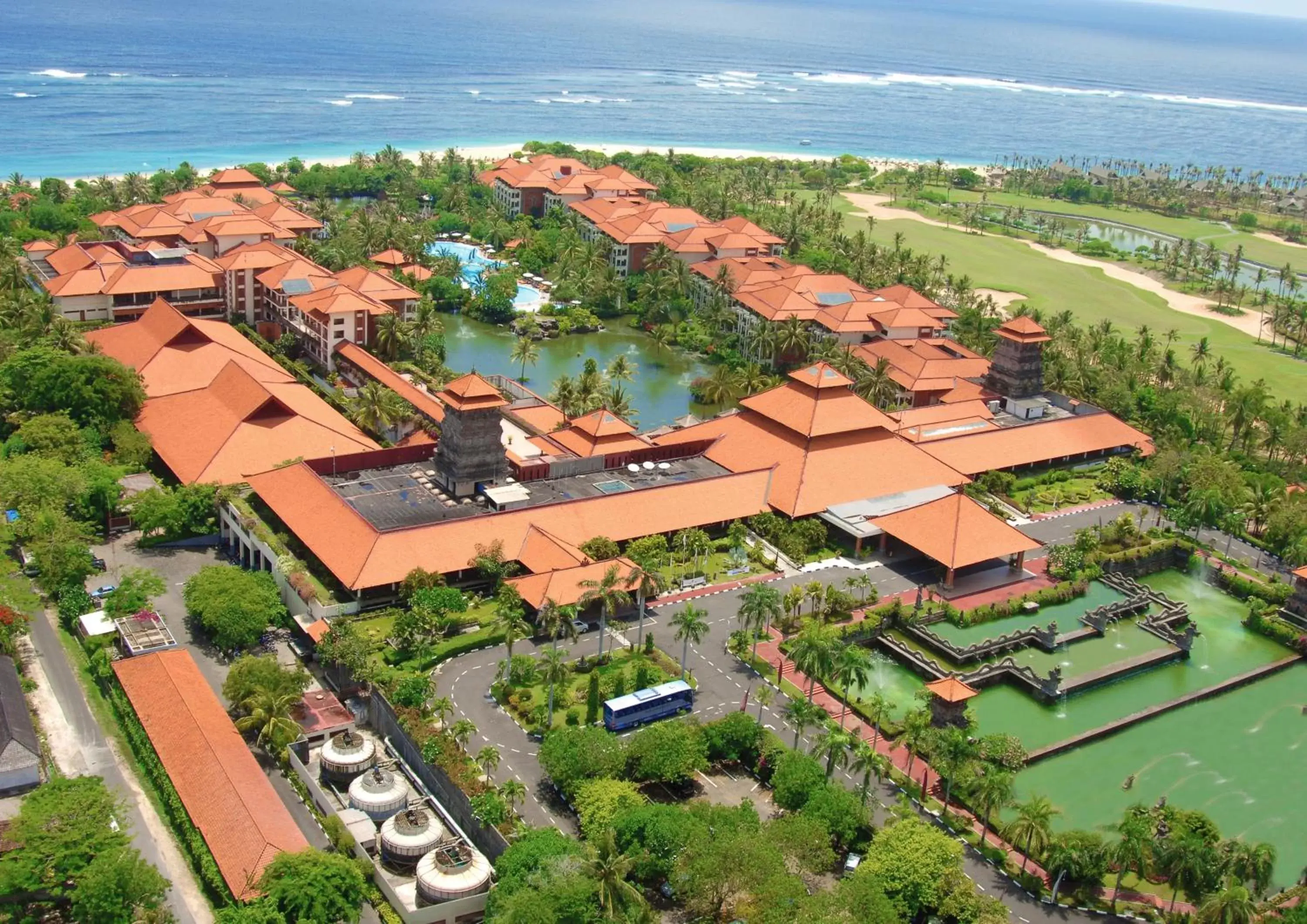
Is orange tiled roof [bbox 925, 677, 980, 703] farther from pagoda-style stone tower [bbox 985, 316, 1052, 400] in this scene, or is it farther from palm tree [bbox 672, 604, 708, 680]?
pagoda-style stone tower [bbox 985, 316, 1052, 400]

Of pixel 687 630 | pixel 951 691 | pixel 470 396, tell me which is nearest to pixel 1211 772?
pixel 951 691

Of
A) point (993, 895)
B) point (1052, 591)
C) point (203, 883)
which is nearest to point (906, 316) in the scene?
point (1052, 591)

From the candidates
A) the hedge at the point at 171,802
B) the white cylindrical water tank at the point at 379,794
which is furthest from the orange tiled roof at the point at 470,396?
the white cylindrical water tank at the point at 379,794

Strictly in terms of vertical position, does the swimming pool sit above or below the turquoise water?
above

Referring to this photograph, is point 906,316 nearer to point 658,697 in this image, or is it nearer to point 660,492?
point 660,492

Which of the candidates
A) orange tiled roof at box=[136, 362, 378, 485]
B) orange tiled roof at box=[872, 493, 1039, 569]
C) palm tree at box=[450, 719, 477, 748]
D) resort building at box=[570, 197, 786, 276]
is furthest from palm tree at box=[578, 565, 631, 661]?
resort building at box=[570, 197, 786, 276]

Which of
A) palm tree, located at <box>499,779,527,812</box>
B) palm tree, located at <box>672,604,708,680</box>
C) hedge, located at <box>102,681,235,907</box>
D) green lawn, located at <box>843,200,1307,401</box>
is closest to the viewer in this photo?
hedge, located at <box>102,681,235,907</box>

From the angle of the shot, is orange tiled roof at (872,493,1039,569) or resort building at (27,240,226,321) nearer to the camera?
orange tiled roof at (872,493,1039,569)
